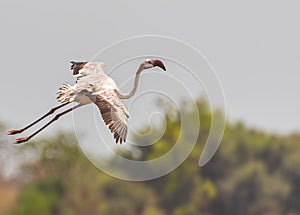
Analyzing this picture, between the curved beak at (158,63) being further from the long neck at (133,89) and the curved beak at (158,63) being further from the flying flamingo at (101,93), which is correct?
the long neck at (133,89)

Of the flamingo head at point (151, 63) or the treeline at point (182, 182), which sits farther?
the treeline at point (182, 182)

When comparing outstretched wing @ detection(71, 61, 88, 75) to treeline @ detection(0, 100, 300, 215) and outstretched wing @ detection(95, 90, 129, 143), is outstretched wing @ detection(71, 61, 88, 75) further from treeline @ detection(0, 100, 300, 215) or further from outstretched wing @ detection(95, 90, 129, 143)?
treeline @ detection(0, 100, 300, 215)

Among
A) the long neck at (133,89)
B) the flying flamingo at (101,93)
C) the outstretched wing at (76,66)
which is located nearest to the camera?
the flying flamingo at (101,93)

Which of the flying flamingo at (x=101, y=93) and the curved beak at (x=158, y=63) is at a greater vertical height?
the curved beak at (x=158, y=63)

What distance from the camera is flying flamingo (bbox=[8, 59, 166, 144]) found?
26.0 meters

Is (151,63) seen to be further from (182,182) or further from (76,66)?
(182,182)

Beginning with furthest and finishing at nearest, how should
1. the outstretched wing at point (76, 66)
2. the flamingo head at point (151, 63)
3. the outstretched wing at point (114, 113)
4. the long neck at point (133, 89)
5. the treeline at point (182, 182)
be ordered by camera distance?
the treeline at point (182, 182)
the outstretched wing at point (76, 66)
the long neck at point (133, 89)
the flamingo head at point (151, 63)
the outstretched wing at point (114, 113)

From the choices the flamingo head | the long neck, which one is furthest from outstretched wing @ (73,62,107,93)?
the flamingo head

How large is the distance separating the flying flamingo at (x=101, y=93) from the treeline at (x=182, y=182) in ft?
204

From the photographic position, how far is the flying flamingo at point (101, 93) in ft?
85.3

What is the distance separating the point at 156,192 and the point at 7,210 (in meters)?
18.3

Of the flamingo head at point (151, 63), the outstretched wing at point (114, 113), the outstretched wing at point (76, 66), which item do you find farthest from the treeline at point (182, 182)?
the outstretched wing at point (114, 113)

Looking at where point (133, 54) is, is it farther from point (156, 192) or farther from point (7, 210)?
point (156, 192)

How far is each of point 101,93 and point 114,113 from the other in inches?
35.1
